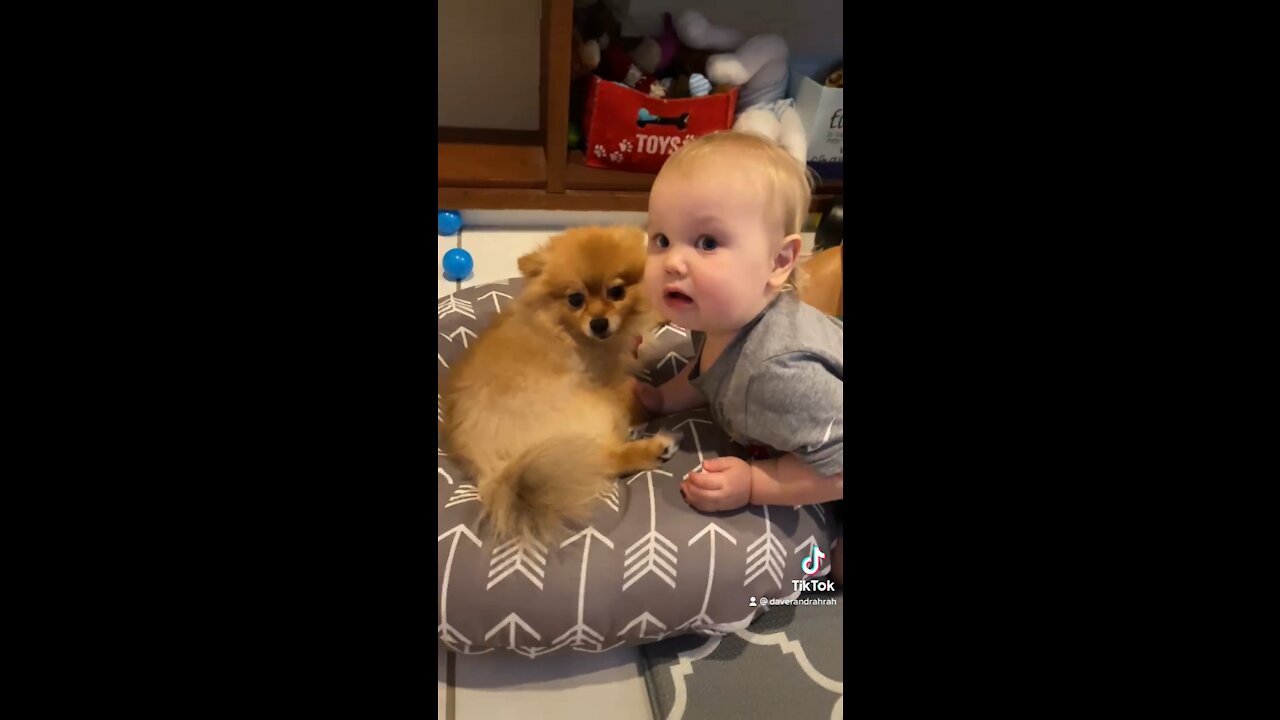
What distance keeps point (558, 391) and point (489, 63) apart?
134 centimetres

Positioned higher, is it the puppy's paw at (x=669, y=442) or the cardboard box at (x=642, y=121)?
the cardboard box at (x=642, y=121)

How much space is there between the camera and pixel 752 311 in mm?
942

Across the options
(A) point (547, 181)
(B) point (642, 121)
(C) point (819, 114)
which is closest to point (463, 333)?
(A) point (547, 181)

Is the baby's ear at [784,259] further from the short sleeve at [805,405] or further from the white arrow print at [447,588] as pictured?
the white arrow print at [447,588]

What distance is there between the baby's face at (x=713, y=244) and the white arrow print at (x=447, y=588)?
15.5 inches

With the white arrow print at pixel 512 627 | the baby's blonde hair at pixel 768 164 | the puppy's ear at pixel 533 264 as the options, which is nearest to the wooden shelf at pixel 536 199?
the puppy's ear at pixel 533 264

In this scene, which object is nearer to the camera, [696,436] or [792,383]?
[792,383]

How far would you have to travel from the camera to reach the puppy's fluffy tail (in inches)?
37.2

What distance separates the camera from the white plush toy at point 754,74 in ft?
6.35

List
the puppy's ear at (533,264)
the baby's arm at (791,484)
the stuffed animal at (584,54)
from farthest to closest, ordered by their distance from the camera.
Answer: the stuffed animal at (584,54) → the puppy's ear at (533,264) → the baby's arm at (791,484)

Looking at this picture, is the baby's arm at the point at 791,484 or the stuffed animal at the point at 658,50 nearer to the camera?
the baby's arm at the point at 791,484

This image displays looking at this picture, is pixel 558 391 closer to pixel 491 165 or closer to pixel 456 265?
pixel 456 265

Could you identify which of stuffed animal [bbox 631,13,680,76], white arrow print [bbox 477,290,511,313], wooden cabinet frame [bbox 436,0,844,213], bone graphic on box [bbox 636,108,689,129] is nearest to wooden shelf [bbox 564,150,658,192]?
wooden cabinet frame [bbox 436,0,844,213]
